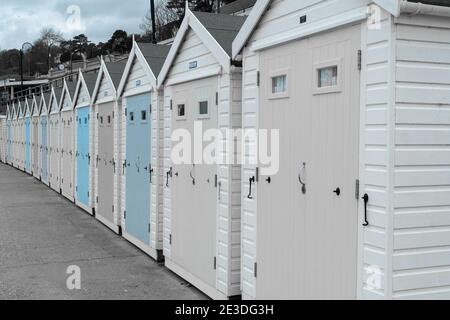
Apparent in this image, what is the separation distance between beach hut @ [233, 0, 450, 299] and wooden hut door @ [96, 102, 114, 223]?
6.05 m

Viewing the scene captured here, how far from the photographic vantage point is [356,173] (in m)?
3.74

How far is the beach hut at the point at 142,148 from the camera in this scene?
777 centimetres

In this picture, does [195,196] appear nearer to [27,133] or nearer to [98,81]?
[98,81]

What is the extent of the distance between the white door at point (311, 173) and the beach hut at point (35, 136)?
16.7 meters

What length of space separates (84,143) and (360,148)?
977cm

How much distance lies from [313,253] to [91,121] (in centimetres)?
852

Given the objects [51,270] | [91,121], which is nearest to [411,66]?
[51,270]

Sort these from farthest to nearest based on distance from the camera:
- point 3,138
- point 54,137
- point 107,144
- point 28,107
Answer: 1. point 3,138
2. point 28,107
3. point 54,137
4. point 107,144

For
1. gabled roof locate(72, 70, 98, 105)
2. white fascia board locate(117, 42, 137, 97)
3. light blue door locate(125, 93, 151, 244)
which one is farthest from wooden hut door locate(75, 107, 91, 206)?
light blue door locate(125, 93, 151, 244)

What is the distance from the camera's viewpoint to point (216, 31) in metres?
6.02

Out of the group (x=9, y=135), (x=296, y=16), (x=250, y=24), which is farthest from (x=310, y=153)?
(x=9, y=135)

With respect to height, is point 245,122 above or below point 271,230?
above

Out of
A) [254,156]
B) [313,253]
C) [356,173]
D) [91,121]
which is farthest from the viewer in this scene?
[91,121]
